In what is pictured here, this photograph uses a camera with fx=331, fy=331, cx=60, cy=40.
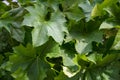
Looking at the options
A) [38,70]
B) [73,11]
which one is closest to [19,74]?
[38,70]

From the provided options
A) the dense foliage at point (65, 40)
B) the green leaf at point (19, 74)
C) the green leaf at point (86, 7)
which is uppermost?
the green leaf at point (86, 7)

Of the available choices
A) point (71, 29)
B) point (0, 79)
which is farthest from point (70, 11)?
point (0, 79)

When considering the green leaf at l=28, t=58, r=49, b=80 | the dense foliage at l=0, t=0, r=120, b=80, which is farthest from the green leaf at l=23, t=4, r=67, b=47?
the green leaf at l=28, t=58, r=49, b=80

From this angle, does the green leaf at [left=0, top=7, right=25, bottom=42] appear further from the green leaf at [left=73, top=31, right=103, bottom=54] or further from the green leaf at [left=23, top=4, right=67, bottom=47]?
the green leaf at [left=73, top=31, right=103, bottom=54]

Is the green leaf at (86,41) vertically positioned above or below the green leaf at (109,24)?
below

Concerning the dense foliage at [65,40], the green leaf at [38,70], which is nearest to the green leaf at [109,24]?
the dense foliage at [65,40]

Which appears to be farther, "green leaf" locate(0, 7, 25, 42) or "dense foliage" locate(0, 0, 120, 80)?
"green leaf" locate(0, 7, 25, 42)

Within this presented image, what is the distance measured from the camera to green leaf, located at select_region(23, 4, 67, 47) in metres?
1.12

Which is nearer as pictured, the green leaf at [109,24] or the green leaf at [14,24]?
the green leaf at [109,24]

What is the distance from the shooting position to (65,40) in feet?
3.87

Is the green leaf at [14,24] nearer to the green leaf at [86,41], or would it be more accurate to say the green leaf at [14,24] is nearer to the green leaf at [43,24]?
the green leaf at [43,24]

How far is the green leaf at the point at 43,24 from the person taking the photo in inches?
44.3

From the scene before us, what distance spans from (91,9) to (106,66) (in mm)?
216

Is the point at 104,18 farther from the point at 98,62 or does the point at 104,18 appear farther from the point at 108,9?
the point at 98,62
